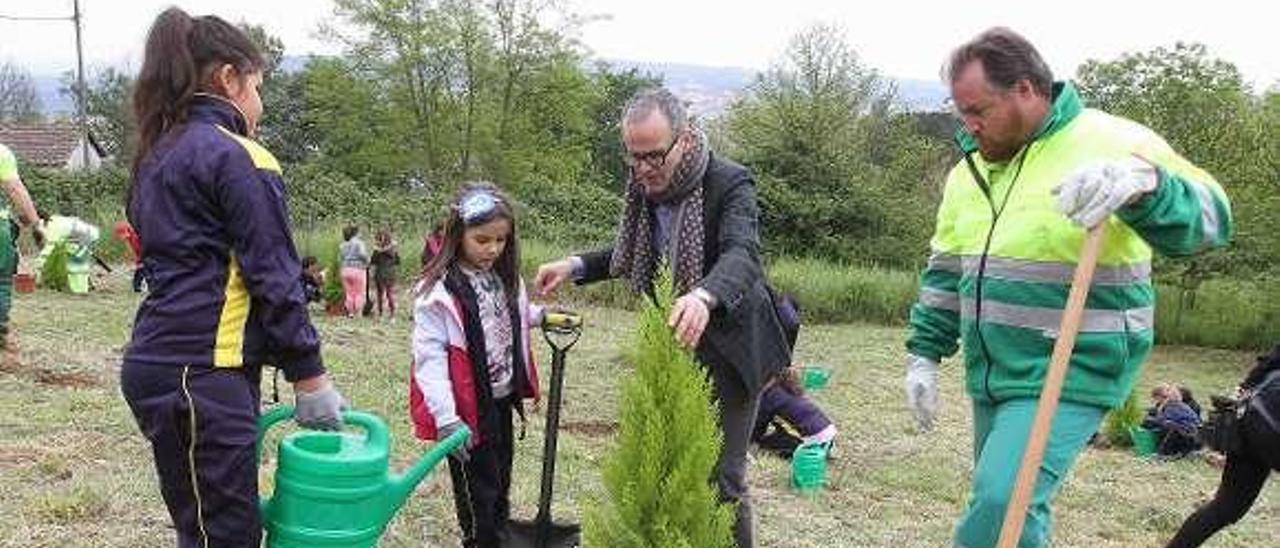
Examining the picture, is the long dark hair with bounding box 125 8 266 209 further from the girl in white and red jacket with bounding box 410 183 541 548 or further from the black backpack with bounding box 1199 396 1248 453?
the black backpack with bounding box 1199 396 1248 453

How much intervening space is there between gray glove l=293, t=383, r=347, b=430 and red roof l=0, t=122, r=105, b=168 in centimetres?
3756

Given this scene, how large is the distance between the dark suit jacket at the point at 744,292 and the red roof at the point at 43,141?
123 ft

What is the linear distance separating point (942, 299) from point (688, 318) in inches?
34.1

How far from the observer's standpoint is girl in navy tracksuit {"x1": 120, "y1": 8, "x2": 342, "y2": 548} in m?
2.64

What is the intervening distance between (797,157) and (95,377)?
1650cm

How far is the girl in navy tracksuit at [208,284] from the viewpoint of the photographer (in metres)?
2.64

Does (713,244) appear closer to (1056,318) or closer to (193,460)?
(1056,318)

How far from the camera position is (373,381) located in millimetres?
8891

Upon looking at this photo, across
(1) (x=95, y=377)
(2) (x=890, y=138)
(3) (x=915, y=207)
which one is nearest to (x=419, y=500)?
(1) (x=95, y=377)

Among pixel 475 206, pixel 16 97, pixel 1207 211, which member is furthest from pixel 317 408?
pixel 16 97

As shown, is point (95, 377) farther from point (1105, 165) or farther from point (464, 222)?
point (1105, 165)

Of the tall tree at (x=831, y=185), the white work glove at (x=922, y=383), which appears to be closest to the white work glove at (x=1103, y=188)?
the white work glove at (x=922, y=383)

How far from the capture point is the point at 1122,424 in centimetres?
873

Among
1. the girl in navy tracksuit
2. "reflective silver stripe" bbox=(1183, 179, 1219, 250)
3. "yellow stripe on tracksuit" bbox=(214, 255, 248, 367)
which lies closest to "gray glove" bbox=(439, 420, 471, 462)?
the girl in navy tracksuit
